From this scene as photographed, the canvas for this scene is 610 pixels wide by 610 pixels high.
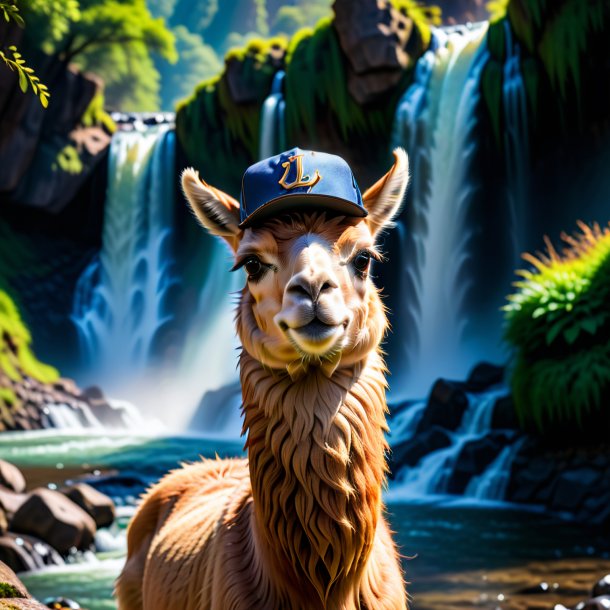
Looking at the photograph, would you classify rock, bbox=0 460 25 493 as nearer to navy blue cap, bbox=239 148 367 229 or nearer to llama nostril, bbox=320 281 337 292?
navy blue cap, bbox=239 148 367 229

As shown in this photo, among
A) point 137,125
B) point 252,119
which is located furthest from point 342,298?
point 137,125

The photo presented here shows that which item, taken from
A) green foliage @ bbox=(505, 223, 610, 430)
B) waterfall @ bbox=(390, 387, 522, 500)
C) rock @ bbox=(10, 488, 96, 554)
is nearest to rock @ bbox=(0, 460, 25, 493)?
rock @ bbox=(10, 488, 96, 554)

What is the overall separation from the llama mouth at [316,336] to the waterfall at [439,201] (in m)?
18.4

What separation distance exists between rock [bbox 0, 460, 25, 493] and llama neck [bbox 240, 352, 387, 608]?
387 inches

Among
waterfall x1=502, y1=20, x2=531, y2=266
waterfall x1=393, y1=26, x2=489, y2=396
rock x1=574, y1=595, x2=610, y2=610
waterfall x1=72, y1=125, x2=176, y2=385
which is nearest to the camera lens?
rock x1=574, y1=595, x2=610, y2=610

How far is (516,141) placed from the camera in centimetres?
2094

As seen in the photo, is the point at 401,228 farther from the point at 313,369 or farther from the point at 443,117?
the point at 313,369

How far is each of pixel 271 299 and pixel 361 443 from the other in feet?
1.98

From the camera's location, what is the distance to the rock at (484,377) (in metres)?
15.8

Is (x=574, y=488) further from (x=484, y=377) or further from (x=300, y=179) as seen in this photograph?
(x=300, y=179)

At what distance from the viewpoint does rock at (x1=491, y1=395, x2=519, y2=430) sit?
557 inches

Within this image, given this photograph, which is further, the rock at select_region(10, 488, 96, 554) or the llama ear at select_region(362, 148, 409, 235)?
the rock at select_region(10, 488, 96, 554)

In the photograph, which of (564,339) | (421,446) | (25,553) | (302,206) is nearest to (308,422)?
(302,206)

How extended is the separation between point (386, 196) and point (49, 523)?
27.3 feet
